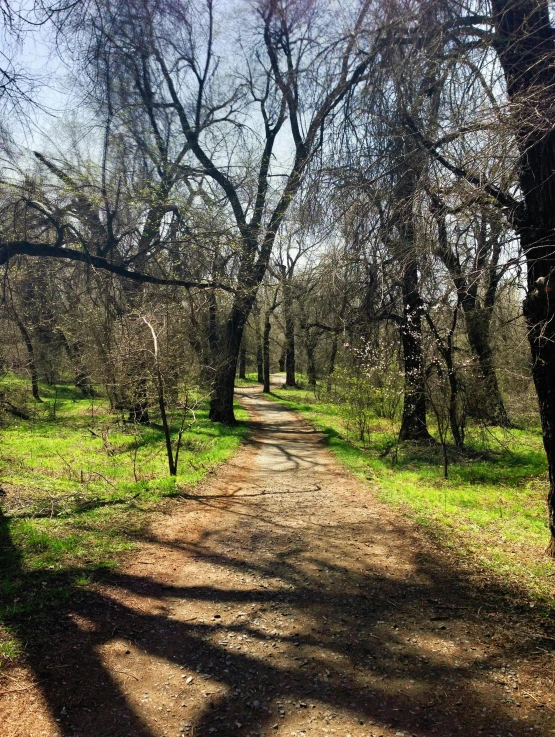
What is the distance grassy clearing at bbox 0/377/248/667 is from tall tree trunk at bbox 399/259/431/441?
4.86 metres

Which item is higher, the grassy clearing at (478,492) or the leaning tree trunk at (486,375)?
the leaning tree trunk at (486,375)

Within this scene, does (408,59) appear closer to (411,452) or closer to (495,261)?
(495,261)

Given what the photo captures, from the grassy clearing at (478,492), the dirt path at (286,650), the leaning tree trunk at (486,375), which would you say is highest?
the leaning tree trunk at (486,375)

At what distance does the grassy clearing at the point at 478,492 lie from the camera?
5.02m

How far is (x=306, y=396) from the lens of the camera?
29.5 meters

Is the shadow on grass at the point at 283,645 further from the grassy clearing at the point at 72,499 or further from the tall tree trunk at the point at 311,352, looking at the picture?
the tall tree trunk at the point at 311,352

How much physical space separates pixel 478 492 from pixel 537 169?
589cm

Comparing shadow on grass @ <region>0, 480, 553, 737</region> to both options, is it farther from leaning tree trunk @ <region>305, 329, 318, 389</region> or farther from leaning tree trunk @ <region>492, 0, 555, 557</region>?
leaning tree trunk @ <region>305, 329, 318, 389</region>

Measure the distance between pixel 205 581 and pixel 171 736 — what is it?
1951mm

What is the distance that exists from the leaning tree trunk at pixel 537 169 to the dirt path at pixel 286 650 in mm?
1883

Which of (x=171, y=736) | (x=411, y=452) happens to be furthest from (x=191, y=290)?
(x=171, y=736)

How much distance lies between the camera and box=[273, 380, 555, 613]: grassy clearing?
502 centimetres

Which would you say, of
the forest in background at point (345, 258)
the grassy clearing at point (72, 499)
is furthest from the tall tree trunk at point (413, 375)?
the grassy clearing at point (72, 499)

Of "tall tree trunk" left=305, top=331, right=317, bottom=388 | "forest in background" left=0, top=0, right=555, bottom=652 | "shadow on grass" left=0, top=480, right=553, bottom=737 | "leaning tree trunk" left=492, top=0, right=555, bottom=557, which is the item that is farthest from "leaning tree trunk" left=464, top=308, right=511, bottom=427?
"shadow on grass" left=0, top=480, right=553, bottom=737
